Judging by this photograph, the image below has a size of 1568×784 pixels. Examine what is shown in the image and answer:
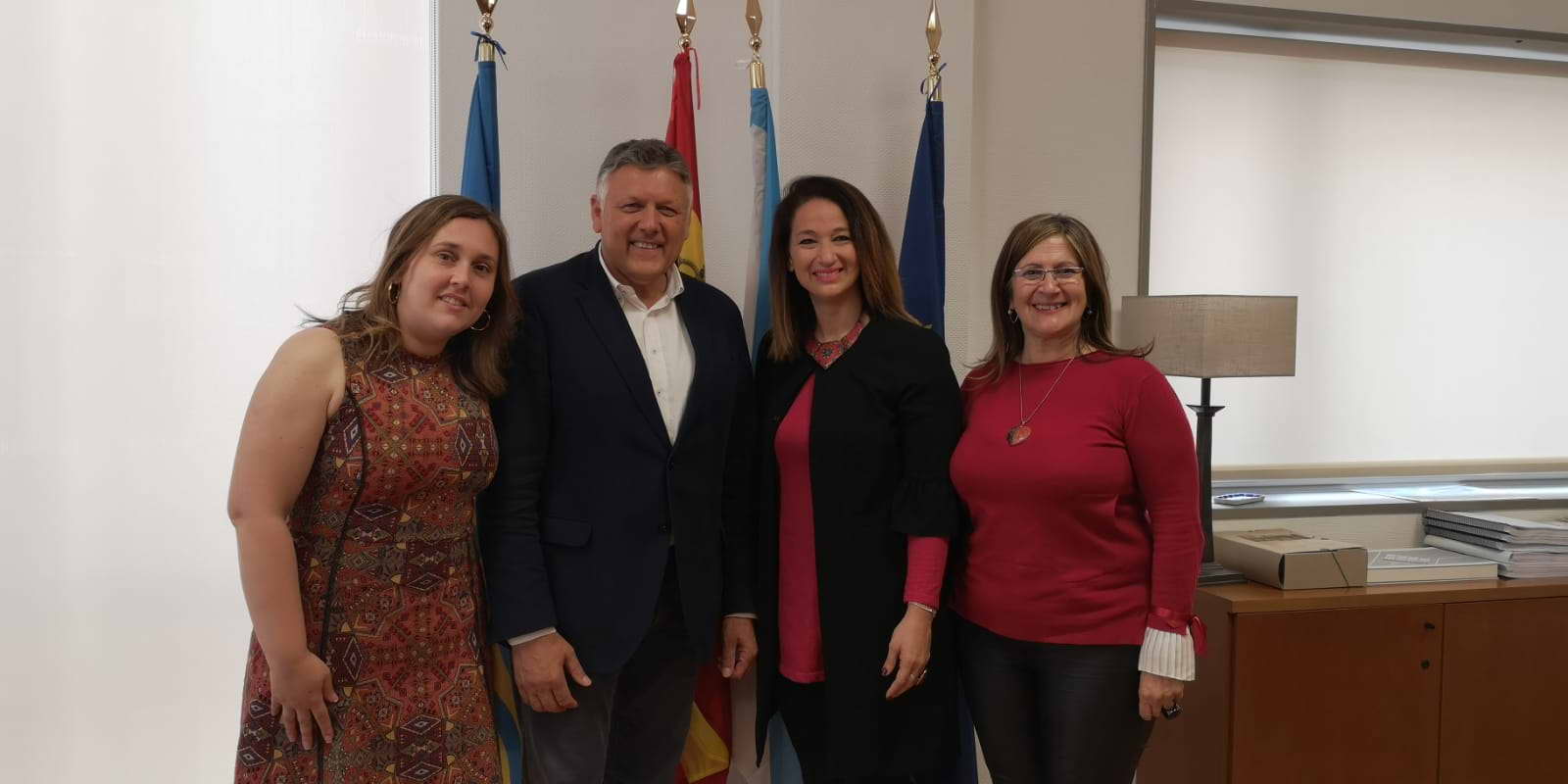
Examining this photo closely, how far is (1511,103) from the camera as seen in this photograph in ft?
10.9

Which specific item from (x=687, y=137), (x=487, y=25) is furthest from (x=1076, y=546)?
(x=487, y=25)

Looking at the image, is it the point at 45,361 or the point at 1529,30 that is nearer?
the point at 45,361

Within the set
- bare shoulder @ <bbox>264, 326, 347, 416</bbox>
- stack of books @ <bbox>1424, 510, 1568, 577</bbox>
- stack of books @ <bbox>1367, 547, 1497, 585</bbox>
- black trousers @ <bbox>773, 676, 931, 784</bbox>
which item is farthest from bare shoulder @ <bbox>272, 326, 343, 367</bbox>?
stack of books @ <bbox>1424, 510, 1568, 577</bbox>

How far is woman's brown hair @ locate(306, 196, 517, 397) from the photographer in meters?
1.52

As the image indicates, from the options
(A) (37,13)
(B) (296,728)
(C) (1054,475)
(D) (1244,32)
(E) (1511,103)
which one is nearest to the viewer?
(B) (296,728)

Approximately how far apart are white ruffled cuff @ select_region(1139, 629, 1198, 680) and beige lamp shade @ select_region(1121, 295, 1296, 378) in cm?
100

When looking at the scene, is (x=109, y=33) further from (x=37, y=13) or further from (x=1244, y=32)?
(x=1244, y=32)

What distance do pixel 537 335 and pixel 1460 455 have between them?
3.36m

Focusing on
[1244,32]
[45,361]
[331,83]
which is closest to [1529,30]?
[1244,32]

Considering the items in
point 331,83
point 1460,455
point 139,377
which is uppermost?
point 331,83

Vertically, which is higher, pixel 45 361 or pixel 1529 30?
pixel 1529 30

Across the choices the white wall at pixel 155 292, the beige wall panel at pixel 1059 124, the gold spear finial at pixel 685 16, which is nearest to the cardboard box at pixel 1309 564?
the beige wall panel at pixel 1059 124

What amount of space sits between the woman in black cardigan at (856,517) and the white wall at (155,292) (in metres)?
1.24

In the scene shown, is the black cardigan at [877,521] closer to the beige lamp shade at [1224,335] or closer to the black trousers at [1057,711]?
the black trousers at [1057,711]
